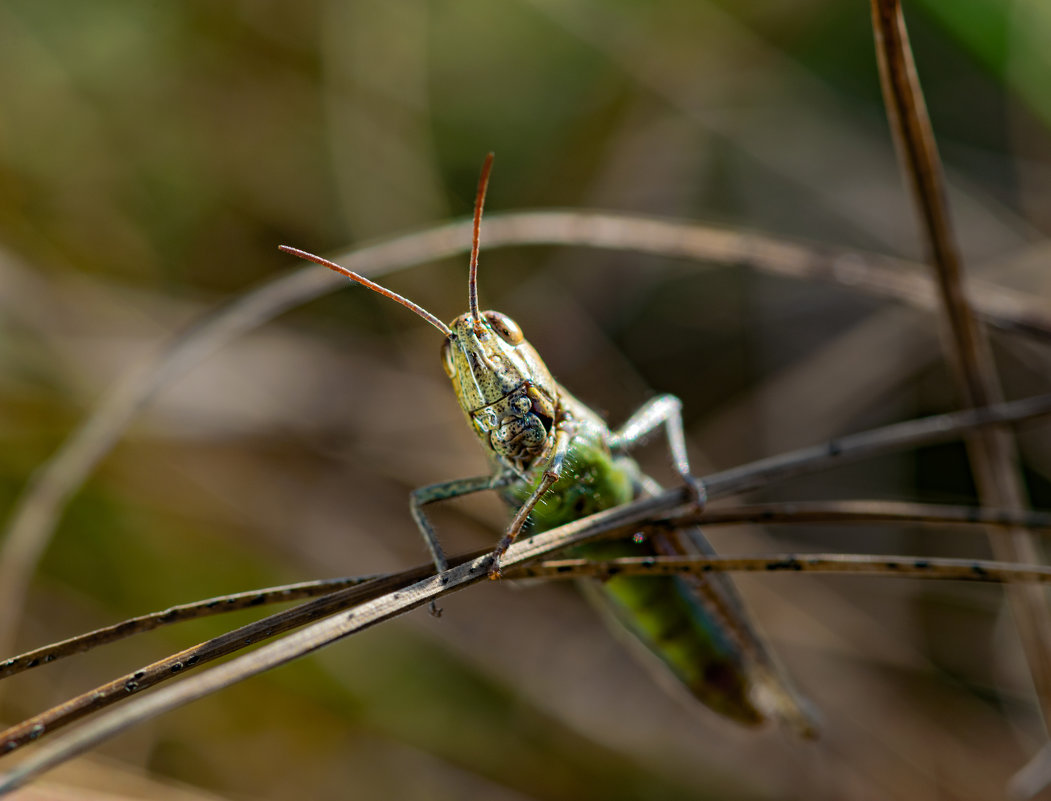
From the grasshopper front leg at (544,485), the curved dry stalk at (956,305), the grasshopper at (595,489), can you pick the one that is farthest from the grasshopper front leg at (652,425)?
the curved dry stalk at (956,305)

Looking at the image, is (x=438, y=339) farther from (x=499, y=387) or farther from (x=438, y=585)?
(x=438, y=585)

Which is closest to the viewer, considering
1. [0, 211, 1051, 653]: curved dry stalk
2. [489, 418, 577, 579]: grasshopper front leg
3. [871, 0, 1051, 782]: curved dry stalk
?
[489, 418, 577, 579]: grasshopper front leg

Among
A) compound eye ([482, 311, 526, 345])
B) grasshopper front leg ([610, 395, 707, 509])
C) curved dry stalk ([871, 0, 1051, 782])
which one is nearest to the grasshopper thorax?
compound eye ([482, 311, 526, 345])

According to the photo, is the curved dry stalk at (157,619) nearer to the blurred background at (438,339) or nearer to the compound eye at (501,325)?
the compound eye at (501,325)

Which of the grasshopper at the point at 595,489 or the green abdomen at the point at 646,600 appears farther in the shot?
the green abdomen at the point at 646,600

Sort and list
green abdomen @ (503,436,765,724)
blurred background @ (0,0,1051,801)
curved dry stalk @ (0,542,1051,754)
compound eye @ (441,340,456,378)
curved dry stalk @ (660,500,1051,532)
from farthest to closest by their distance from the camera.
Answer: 1. blurred background @ (0,0,1051,801)
2. green abdomen @ (503,436,765,724)
3. compound eye @ (441,340,456,378)
4. curved dry stalk @ (660,500,1051,532)
5. curved dry stalk @ (0,542,1051,754)

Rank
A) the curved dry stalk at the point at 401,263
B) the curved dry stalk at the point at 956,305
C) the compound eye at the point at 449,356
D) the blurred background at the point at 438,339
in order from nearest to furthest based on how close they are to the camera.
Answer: the curved dry stalk at the point at 956,305
the compound eye at the point at 449,356
the curved dry stalk at the point at 401,263
the blurred background at the point at 438,339

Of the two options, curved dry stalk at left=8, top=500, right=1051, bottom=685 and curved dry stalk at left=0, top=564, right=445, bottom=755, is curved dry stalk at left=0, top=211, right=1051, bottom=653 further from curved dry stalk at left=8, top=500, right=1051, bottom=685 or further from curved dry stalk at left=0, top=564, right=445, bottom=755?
curved dry stalk at left=0, top=564, right=445, bottom=755

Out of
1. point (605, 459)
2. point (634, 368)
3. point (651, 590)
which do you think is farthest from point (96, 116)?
point (651, 590)

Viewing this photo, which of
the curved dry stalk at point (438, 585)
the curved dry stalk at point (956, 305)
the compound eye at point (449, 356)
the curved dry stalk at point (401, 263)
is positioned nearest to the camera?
the curved dry stalk at point (438, 585)
